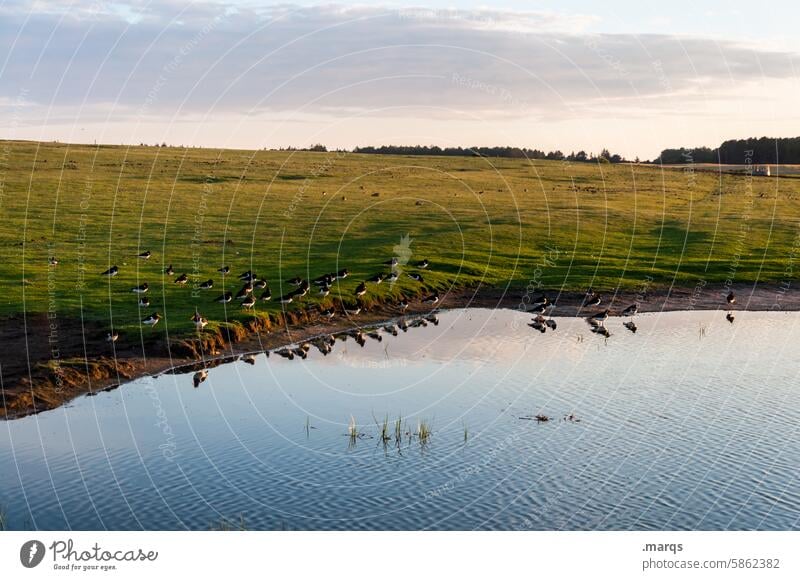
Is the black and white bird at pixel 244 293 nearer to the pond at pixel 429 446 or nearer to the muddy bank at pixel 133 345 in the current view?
the muddy bank at pixel 133 345

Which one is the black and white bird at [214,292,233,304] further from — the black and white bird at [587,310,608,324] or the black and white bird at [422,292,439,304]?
the black and white bird at [587,310,608,324]

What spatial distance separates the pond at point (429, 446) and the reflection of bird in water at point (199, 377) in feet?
1.31

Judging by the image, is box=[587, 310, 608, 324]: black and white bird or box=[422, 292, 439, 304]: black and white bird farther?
box=[422, 292, 439, 304]: black and white bird

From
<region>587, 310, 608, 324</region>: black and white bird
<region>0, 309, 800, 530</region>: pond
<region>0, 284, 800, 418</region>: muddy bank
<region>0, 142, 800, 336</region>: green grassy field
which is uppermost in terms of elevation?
<region>0, 142, 800, 336</region>: green grassy field

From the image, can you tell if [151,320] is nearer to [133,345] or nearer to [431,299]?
[133,345]

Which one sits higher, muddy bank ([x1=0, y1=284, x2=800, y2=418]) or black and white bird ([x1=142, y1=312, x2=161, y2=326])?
black and white bird ([x1=142, y1=312, x2=161, y2=326])

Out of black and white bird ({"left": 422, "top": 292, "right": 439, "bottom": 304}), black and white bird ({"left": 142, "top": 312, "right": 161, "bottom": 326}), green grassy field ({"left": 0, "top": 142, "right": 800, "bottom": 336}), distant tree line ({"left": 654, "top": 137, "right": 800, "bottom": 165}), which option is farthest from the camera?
distant tree line ({"left": 654, "top": 137, "right": 800, "bottom": 165})

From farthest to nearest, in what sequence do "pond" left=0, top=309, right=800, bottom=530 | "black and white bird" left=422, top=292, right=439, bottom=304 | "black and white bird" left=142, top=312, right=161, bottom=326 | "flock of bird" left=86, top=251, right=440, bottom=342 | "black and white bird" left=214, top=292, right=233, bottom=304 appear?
A: 1. "black and white bird" left=422, top=292, right=439, bottom=304
2. "black and white bird" left=214, top=292, right=233, bottom=304
3. "flock of bird" left=86, top=251, right=440, bottom=342
4. "black and white bird" left=142, top=312, right=161, bottom=326
5. "pond" left=0, top=309, right=800, bottom=530

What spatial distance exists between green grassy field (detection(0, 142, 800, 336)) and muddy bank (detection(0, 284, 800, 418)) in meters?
1.38

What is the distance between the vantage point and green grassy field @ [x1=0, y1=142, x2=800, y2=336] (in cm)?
5834

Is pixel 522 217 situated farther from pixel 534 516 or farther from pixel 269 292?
pixel 534 516

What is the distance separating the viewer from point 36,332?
4444 cm

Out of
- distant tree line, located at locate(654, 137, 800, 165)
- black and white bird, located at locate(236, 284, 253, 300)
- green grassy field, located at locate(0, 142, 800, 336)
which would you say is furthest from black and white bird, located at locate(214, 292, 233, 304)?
distant tree line, located at locate(654, 137, 800, 165)

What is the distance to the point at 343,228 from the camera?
270 ft
